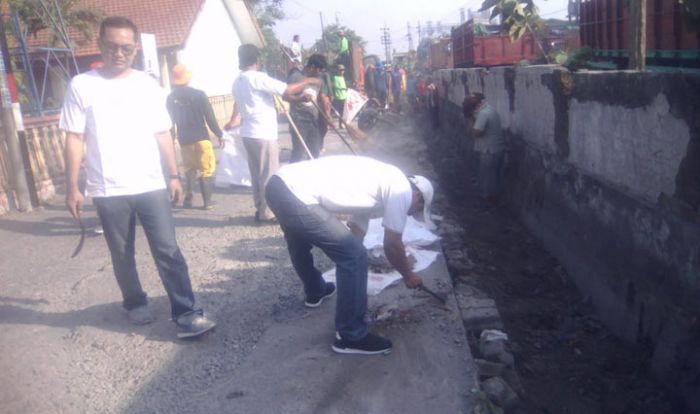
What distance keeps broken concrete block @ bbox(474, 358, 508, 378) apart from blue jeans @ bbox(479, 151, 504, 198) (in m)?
4.78

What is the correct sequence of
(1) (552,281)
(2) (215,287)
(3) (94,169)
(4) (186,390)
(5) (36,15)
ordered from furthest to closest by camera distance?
1. (5) (36,15)
2. (1) (552,281)
3. (2) (215,287)
4. (3) (94,169)
5. (4) (186,390)

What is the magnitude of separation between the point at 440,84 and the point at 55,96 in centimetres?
1199

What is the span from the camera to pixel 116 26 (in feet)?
12.8

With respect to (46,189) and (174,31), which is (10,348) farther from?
(174,31)

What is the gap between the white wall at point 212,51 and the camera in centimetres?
2211

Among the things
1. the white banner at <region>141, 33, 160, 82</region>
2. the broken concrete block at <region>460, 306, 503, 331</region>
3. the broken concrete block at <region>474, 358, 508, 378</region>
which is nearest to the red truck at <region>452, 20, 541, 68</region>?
the white banner at <region>141, 33, 160, 82</region>

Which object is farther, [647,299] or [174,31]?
[174,31]

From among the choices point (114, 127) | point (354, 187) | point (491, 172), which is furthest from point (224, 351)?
point (491, 172)

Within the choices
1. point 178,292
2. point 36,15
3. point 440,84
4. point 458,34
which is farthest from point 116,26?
point 36,15

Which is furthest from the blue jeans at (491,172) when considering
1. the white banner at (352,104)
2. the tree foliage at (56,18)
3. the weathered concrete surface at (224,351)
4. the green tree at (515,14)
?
the tree foliage at (56,18)

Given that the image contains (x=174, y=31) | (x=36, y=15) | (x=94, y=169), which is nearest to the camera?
(x=94, y=169)

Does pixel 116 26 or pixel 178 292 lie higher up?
pixel 116 26

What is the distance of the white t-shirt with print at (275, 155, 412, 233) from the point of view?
368 cm

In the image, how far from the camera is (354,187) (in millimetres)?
3801
